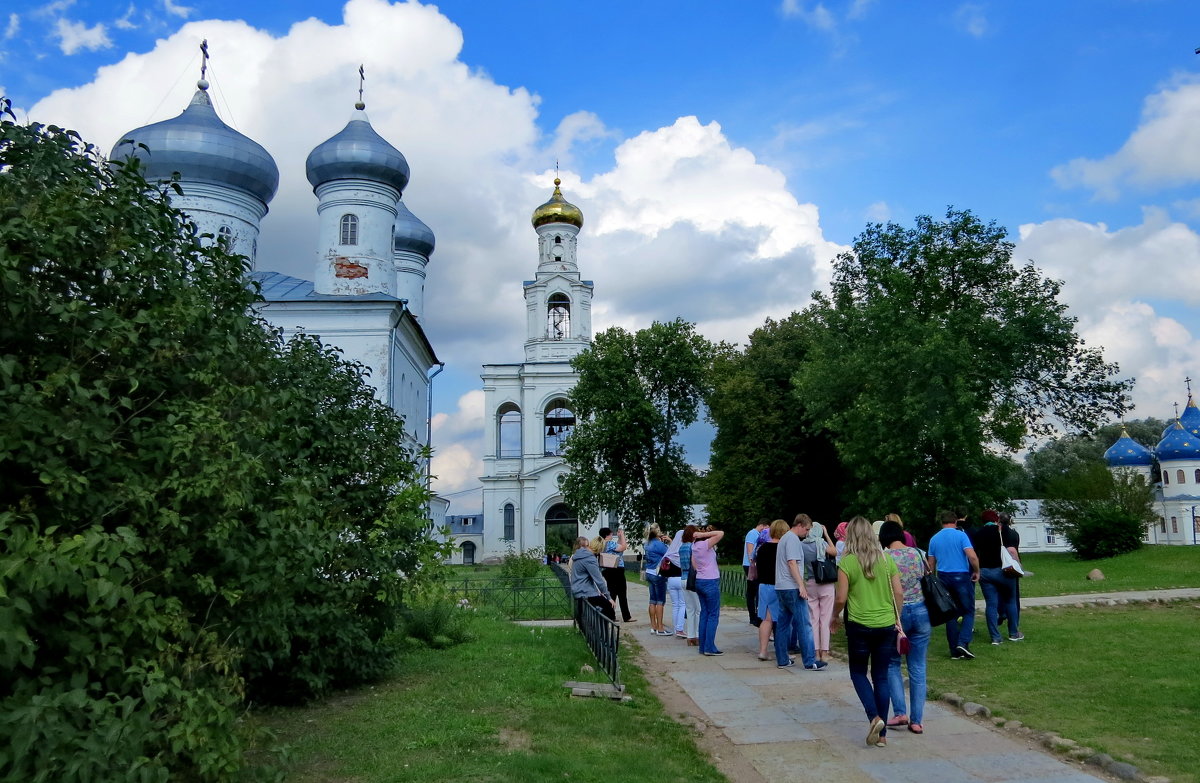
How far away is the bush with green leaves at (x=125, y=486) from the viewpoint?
3795mm

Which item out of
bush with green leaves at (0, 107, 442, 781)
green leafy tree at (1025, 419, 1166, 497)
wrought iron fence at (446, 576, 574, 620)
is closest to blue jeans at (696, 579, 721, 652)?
wrought iron fence at (446, 576, 574, 620)

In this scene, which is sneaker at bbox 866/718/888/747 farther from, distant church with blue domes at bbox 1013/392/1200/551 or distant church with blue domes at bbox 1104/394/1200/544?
distant church with blue domes at bbox 1104/394/1200/544

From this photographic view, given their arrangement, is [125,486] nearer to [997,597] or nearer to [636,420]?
[997,597]

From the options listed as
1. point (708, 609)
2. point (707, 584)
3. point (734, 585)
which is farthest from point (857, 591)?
point (734, 585)

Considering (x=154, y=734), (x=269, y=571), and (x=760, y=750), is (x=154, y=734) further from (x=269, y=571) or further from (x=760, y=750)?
(x=760, y=750)

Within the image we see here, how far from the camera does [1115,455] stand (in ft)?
188

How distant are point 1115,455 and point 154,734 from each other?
6315 cm

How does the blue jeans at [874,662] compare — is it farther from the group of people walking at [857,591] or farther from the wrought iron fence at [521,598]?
the wrought iron fence at [521,598]

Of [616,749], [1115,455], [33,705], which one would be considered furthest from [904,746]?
[1115,455]

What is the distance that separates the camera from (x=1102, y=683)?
850 centimetres

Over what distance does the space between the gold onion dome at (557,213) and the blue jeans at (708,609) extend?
4277cm

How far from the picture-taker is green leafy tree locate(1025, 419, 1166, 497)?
64.5 m

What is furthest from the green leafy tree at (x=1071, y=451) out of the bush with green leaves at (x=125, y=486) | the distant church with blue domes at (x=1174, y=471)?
the bush with green leaves at (x=125, y=486)

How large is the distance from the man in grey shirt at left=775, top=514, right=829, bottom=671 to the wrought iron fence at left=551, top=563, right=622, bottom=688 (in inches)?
74.2
